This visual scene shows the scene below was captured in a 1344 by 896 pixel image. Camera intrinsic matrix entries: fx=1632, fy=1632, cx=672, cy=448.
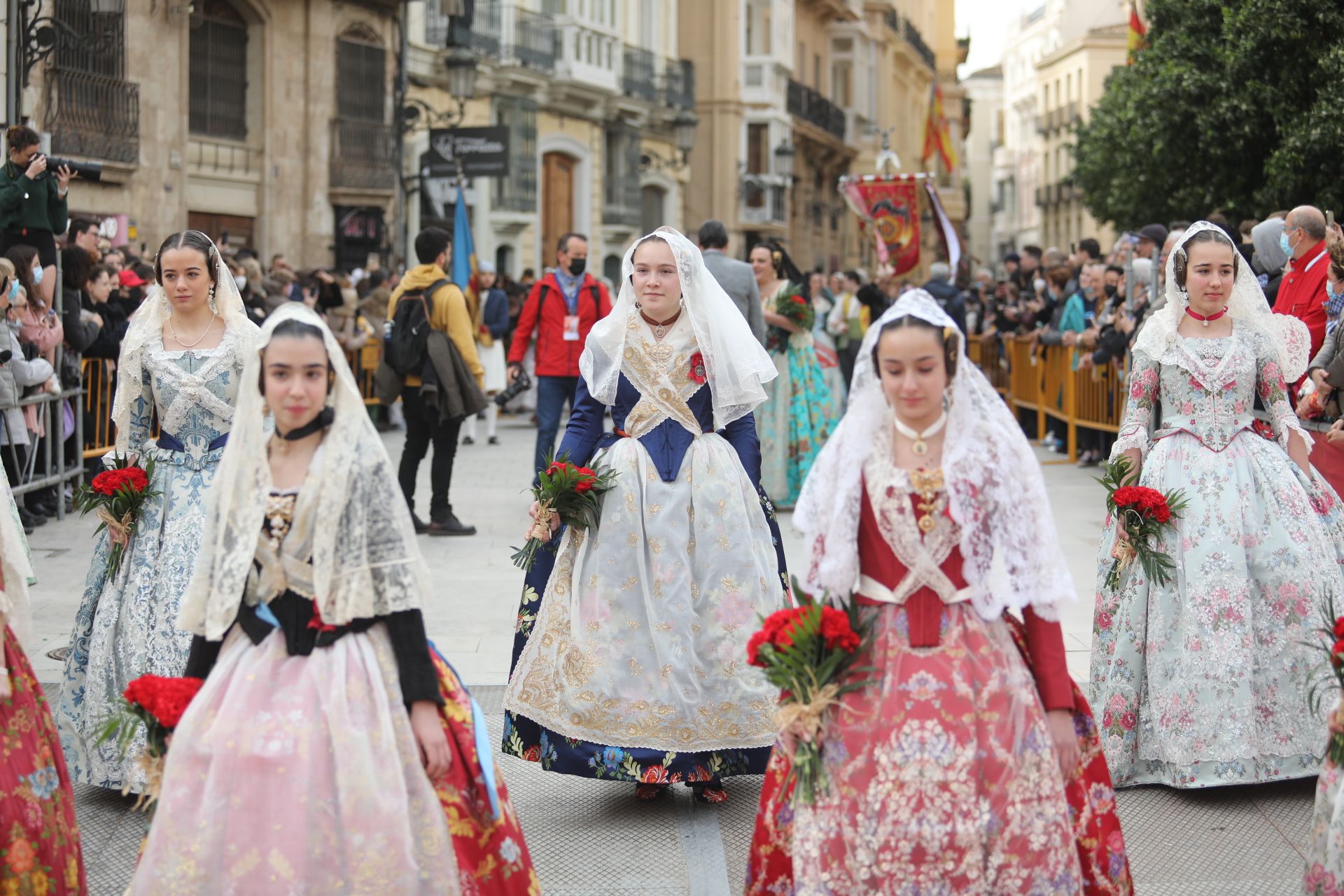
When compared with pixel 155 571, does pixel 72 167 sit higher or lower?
higher

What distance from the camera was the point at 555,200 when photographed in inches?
1270

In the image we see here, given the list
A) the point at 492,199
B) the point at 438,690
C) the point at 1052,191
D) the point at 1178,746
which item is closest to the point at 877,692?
the point at 438,690

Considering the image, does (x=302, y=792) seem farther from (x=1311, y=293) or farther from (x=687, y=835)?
(x=1311, y=293)

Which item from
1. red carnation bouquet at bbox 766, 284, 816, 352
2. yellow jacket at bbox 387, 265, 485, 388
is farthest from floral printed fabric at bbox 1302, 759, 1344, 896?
red carnation bouquet at bbox 766, 284, 816, 352

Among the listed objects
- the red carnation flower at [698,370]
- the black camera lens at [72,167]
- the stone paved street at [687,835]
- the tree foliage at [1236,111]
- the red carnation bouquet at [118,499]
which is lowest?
the stone paved street at [687,835]

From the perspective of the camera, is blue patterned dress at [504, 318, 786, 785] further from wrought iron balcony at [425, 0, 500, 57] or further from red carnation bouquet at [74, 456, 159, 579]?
wrought iron balcony at [425, 0, 500, 57]

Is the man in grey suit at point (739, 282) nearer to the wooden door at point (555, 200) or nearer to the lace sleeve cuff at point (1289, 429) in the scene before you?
the lace sleeve cuff at point (1289, 429)

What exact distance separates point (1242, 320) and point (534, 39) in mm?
25669

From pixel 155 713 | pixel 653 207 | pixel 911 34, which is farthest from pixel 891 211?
pixel 911 34

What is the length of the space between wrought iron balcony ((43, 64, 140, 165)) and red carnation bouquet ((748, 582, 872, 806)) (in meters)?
15.2

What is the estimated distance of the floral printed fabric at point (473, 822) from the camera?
3758 mm

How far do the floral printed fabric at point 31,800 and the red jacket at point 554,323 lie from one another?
296 inches

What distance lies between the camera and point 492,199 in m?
28.5

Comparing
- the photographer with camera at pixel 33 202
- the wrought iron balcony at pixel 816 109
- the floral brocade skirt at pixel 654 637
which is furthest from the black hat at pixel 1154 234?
the wrought iron balcony at pixel 816 109
